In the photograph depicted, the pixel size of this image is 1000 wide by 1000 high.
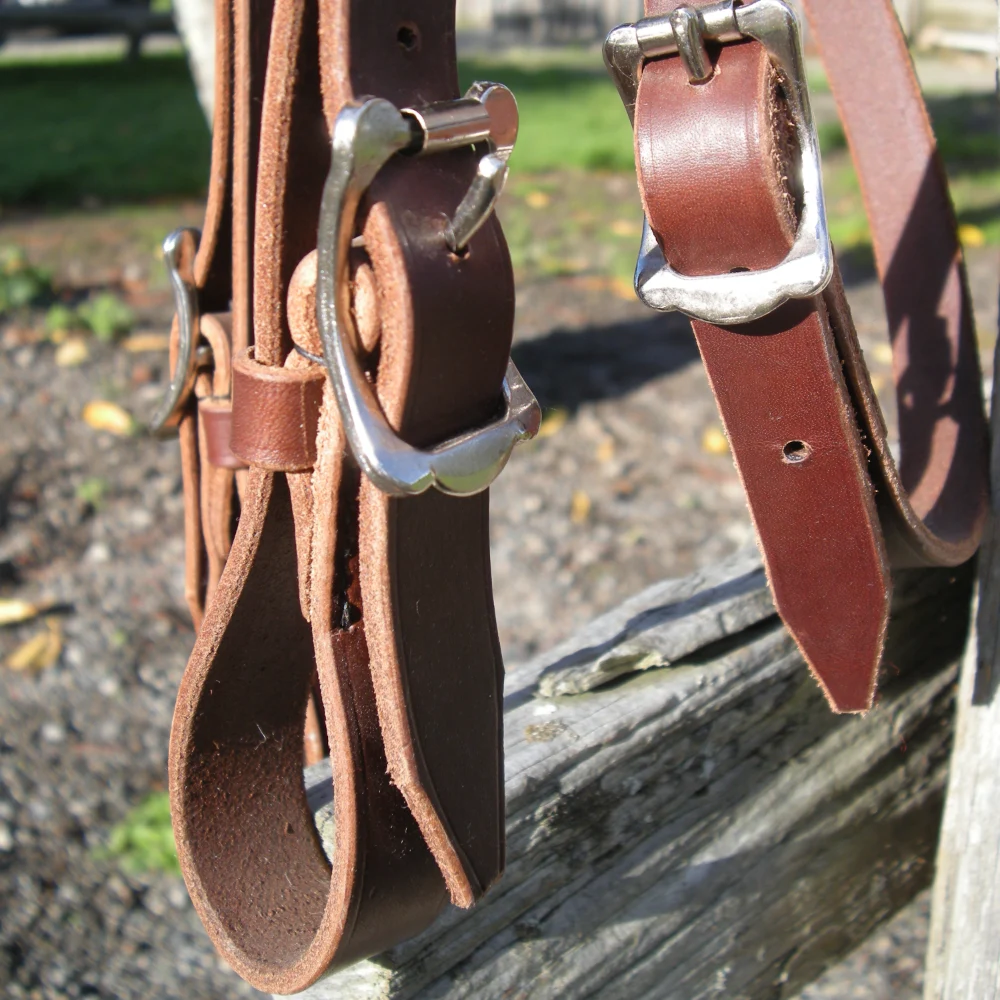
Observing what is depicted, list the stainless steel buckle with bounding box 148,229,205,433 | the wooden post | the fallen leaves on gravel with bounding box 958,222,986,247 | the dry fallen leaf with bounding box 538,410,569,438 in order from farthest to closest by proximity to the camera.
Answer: the fallen leaves on gravel with bounding box 958,222,986,247 → the dry fallen leaf with bounding box 538,410,569,438 → the wooden post → the stainless steel buckle with bounding box 148,229,205,433

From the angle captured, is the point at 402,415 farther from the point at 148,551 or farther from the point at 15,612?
the point at 148,551

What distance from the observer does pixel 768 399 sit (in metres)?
1.08

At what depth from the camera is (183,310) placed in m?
1.23

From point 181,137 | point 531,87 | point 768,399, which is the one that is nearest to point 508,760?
point 768,399

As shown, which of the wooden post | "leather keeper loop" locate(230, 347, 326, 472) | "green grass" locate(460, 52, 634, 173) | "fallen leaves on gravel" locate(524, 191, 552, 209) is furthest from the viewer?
"green grass" locate(460, 52, 634, 173)

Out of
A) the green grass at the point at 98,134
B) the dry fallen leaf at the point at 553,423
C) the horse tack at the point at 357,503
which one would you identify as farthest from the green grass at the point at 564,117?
the horse tack at the point at 357,503

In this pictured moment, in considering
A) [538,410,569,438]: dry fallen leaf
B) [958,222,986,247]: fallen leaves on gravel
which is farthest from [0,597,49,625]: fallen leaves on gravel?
[958,222,986,247]: fallen leaves on gravel

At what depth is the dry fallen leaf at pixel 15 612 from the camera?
2576 millimetres

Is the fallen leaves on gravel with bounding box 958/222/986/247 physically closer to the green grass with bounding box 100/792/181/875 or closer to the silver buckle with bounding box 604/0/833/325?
the green grass with bounding box 100/792/181/875

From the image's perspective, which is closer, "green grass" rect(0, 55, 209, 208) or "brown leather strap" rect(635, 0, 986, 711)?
"brown leather strap" rect(635, 0, 986, 711)

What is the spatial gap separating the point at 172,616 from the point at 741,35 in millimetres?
2095

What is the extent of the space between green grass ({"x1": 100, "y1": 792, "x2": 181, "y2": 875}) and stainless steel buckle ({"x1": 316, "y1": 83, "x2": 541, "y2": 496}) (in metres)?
1.43

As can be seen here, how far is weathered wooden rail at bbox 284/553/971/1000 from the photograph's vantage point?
47.1 inches

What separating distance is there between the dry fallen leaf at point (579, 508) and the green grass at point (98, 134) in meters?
3.53
